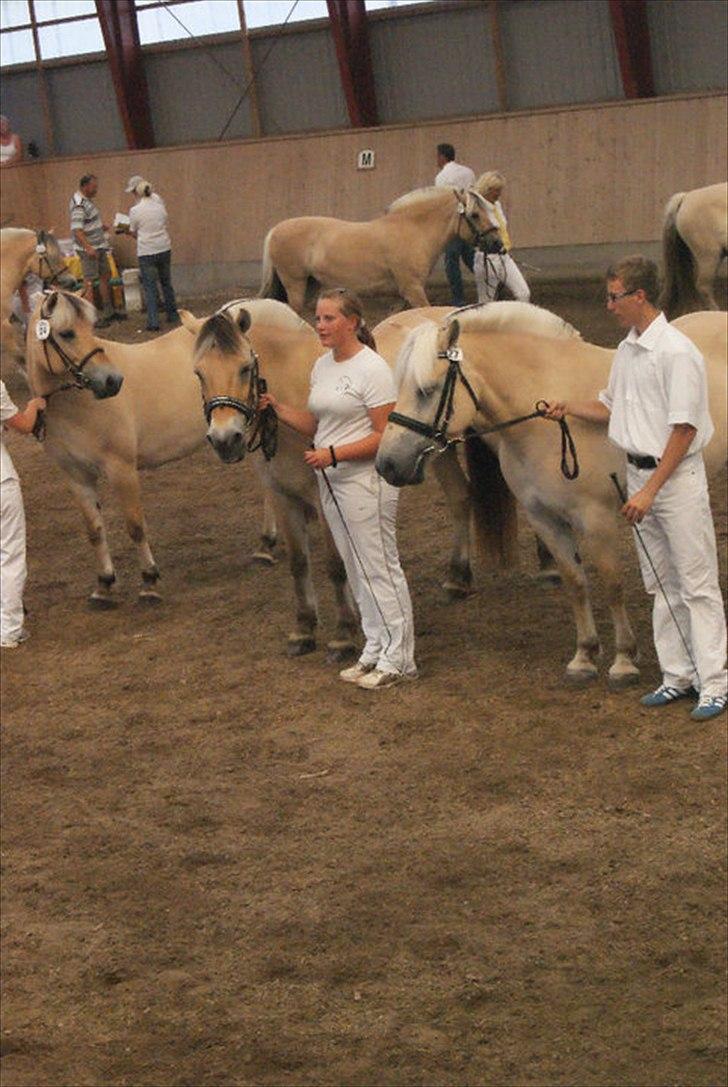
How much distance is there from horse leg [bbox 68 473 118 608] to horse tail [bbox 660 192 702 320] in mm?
6766

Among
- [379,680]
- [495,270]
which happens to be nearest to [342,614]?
[379,680]

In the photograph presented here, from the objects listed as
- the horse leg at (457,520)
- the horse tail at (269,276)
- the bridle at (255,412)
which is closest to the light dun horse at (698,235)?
the horse tail at (269,276)

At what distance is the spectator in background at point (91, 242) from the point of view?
71.3ft

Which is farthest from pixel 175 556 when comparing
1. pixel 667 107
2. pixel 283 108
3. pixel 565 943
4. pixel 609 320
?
pixel 283 108

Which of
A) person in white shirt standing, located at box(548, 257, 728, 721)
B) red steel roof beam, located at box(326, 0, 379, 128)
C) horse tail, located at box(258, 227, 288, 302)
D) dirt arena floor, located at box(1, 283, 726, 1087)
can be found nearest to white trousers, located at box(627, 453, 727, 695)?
person in white shirt standing, located at box(548, 257, 728, 721)

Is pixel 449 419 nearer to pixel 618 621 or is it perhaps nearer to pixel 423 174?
pixel 618 621

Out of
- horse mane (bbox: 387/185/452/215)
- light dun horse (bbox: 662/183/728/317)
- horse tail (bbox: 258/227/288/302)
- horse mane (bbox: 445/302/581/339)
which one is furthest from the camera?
horse tail (bbox: 258/227/288/302)

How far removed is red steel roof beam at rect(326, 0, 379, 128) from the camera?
A: 75.9 feet

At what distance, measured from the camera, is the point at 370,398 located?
7988mm

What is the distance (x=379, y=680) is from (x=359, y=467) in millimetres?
1239

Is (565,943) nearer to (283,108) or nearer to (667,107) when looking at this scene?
(667,107)

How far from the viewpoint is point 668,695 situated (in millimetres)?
7891

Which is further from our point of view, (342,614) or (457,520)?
(457,520)

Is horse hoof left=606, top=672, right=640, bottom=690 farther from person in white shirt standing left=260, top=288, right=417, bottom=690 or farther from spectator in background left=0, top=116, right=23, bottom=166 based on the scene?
spectator in background left=0, top=116, right=23, bottom=166
